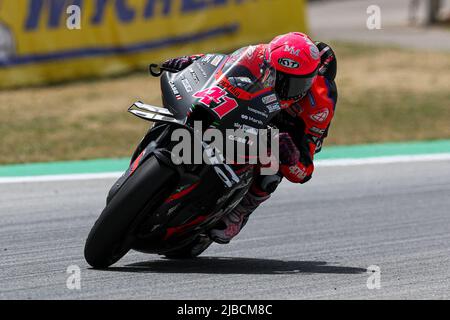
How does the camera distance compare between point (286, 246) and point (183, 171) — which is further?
point (286, 246)

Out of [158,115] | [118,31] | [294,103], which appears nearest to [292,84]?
[294,103]

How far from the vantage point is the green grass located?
11.4 meters

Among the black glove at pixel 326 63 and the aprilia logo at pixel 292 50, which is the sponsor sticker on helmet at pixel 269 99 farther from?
the black glove at pixel 326 63

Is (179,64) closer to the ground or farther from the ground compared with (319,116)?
farther from the ground

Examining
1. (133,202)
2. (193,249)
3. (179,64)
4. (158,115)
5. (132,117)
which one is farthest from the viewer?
(132,117)

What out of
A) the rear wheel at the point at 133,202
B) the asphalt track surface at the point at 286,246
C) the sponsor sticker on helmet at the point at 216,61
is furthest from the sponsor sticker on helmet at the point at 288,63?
the asphalt track surface at the point at 286,246

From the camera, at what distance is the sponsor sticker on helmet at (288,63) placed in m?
5.59

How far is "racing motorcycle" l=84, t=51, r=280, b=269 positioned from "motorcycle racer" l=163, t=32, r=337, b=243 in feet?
0.43

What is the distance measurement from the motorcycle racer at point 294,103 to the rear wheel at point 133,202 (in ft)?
2.13

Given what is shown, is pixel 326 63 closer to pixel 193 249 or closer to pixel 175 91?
pixel 175 91

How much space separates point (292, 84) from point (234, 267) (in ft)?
4.06

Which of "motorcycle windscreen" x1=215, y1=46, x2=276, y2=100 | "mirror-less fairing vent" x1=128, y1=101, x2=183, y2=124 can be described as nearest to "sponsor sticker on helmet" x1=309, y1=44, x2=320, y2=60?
"motorcycle windscreen" x1=215, y1=46, x2=276, y2=100

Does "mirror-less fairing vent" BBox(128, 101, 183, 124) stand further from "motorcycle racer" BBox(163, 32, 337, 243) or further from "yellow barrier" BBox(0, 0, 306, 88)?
"yellow barrier" BBox(0, 0, 306, 88)

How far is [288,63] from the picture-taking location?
18.4ft
